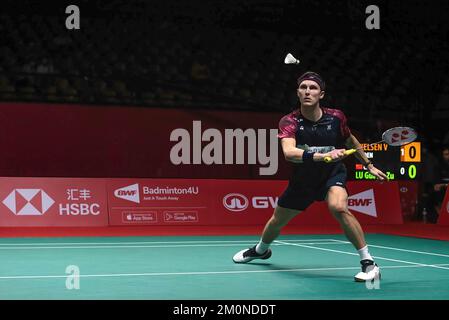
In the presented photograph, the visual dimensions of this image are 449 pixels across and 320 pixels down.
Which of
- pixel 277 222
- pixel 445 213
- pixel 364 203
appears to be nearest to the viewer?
pixel 277 222

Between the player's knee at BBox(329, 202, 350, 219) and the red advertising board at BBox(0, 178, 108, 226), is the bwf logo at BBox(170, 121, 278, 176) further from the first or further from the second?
the player's knee at BBox(329, 202, 350, 219)

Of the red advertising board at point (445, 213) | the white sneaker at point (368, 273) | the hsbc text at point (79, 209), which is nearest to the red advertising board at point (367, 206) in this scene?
the red advertising board at point (445, 213)

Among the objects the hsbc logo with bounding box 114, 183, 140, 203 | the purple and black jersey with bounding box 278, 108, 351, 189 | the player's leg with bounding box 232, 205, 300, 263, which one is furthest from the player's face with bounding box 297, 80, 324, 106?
the hsbc logo with bounding box 114, 183, 140, 203

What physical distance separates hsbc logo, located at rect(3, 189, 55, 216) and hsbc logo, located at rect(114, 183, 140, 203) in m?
1.16

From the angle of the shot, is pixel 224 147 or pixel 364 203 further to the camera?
pixel 224 147

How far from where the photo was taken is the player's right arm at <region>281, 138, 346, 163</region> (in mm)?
6191

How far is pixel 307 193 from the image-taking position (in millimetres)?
6930

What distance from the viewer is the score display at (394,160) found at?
599 inches

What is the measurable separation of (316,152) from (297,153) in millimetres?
179

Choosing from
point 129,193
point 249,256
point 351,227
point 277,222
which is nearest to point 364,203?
point 129,193

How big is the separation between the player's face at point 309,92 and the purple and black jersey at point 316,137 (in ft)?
0.66

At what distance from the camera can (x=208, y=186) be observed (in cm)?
1384

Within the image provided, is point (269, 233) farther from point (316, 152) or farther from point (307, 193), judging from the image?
Answer: point (316, 152)

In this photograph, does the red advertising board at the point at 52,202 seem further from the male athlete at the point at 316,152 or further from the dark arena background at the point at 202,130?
the male athlete at the point at 316,152
